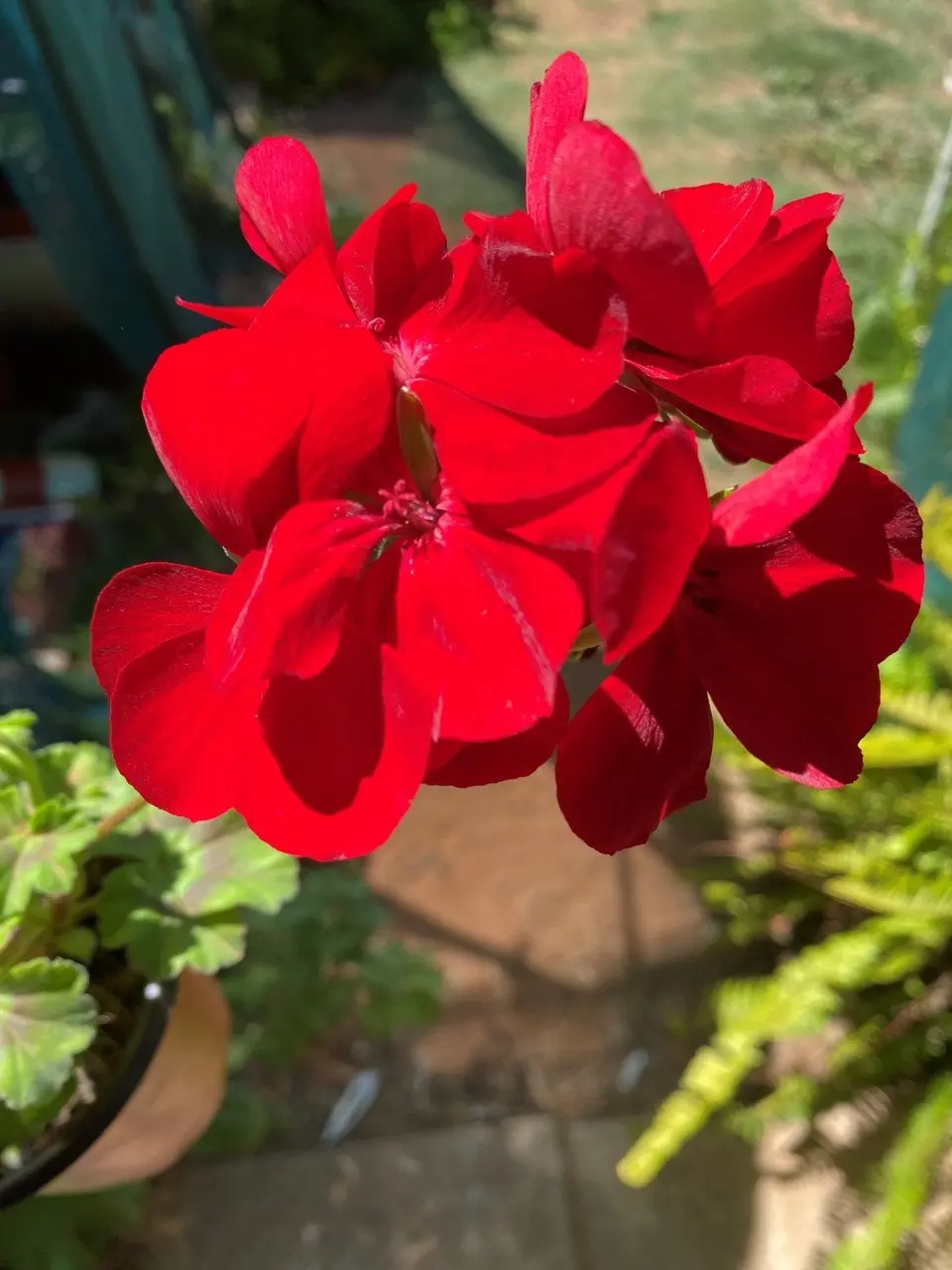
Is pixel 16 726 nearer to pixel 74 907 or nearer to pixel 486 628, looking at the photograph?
pixel 74 907

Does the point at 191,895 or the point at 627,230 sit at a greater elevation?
the point at 627,230

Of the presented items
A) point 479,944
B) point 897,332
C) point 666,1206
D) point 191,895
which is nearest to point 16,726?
point 191,895

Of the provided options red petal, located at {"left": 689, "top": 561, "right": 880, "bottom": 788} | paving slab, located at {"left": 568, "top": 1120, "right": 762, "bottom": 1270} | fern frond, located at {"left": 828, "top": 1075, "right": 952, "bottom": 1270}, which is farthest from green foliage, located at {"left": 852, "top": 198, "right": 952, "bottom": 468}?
red petal, located at {"left": 689, "top": 561, "right": 880, "bottom": 788}

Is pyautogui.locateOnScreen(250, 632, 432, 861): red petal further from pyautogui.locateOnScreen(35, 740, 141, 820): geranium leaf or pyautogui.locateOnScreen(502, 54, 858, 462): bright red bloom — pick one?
pyautogui.locateOnScreen(35, 740, 141, 820): geranium leaf

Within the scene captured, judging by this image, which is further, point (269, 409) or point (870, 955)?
point (870, 955)

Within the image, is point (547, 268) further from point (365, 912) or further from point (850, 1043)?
point (850, 1043)
